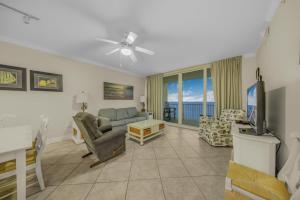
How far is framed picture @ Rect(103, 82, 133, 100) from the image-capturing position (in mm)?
4066

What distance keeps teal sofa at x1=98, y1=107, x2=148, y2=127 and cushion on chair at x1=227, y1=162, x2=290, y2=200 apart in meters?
2.92

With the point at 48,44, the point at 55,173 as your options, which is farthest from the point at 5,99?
the point at 55,173

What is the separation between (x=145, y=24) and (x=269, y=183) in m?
2.36

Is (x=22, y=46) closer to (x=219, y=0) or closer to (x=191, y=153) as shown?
(x=219, y=0)

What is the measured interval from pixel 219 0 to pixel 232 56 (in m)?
2.43

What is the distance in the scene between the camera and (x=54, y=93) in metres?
2.87

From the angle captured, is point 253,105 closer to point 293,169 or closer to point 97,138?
point 293,169

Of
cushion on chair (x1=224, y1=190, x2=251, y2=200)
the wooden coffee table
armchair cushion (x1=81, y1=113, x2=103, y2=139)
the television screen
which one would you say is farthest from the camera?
the wooden coffee table

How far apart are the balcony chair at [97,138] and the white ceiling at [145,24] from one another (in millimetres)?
1525

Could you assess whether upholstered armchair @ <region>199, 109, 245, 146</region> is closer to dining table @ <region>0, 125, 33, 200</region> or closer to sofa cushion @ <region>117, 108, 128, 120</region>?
sofa cushion @ <region>117, 108, 128, 120</region>

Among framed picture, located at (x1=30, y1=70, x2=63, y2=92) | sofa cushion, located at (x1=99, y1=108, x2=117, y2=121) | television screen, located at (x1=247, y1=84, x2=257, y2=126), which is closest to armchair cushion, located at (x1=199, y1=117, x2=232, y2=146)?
television screen, located at (x1=247, y1=84, x2=257, y2=126)

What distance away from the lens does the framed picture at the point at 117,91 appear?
4.07m

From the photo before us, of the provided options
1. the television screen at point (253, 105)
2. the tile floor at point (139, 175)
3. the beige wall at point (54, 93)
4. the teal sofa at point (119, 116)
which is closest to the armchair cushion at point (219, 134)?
the tile floor at point (139, 175)

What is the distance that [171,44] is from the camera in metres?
2.53
